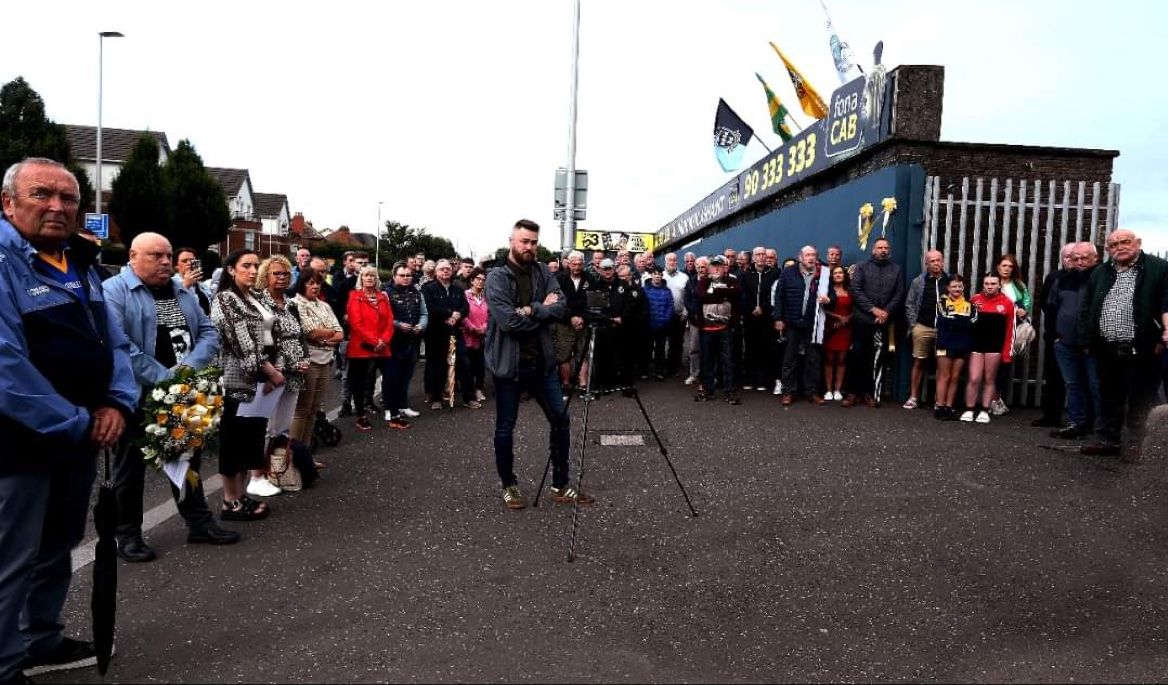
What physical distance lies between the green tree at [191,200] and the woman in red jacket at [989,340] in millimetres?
44526

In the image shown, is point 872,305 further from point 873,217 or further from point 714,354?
point 714,354

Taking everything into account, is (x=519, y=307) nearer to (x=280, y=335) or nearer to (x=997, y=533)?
(x=280, y=335)

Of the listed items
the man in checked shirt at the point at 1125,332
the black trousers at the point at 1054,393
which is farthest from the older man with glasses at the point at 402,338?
the black trousers at the point at 1054,393

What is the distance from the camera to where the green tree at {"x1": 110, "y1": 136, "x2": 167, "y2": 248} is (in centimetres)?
4300

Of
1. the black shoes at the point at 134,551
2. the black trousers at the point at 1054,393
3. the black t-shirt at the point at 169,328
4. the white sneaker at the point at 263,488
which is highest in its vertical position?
the black t-shirt at the point at 169,328

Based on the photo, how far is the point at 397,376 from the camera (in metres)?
9.19

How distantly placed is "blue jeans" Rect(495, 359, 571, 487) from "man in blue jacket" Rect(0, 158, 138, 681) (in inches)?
106

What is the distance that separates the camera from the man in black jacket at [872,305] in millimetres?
9719

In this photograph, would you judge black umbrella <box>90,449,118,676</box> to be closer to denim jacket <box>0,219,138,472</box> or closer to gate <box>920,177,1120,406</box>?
denim jacket <box>0,219,138,472</box>

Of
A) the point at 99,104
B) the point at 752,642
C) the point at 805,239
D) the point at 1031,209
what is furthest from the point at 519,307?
the point at 99,104

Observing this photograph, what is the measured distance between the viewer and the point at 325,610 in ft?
13.0

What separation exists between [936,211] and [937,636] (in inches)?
290

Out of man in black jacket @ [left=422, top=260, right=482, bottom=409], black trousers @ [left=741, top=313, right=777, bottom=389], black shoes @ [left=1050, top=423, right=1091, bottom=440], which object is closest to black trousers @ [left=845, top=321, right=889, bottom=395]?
black trousers @ [left=741, top=313, right=777, bottom=389]

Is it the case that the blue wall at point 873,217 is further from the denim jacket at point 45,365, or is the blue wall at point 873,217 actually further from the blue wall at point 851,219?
the denim jacket at point 45,365
